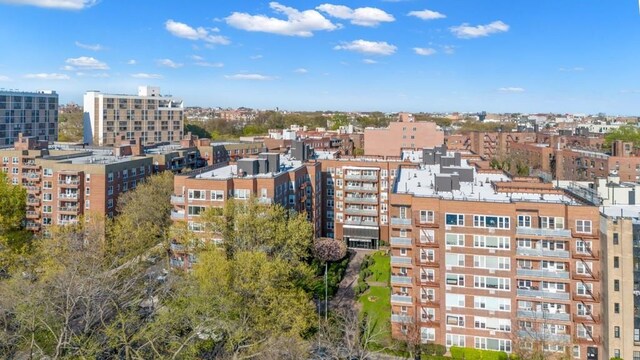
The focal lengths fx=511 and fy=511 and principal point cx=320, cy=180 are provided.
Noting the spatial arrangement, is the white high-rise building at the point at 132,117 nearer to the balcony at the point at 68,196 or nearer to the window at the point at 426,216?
the balcony at the point at 68,196

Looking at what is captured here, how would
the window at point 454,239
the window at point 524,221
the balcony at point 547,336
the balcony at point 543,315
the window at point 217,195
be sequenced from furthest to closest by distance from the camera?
the window at point 217,195, the window at point 454,239, the window at point 524,221, the balcony at point 543,315, the balcony at point 547,336

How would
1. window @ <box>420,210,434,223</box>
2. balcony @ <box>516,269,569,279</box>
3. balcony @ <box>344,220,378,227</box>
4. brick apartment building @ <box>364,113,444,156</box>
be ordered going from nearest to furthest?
balcony @ <box>516,269,569,279</box>, window @ <box>420,210,434,223</box>, balcony @ <box>344,220,378,227</box>, brick apartment building @ <box>364,113,444,156</box>

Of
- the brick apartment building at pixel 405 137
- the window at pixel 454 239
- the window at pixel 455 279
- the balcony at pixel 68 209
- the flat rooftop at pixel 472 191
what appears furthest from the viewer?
the brick apartment building at pixel 405 137

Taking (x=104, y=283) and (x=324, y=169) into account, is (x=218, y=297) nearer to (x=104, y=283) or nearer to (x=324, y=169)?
(x=104, y=283)

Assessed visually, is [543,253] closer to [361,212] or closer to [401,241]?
[401,241]

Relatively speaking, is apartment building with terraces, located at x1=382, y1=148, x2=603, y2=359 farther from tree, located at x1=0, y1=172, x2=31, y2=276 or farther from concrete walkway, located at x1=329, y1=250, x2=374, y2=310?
tree, located at x1=0, y1=172, x2=31, y2=276

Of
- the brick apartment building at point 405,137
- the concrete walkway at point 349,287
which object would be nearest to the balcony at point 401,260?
the concrete walkway at point 349,287

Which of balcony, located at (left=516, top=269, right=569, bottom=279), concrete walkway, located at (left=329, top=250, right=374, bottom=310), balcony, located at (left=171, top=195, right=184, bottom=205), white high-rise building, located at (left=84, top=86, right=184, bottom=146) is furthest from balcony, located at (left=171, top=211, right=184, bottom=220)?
white high-rise building, located at (left=84, top=86, right=184, bottom=146)

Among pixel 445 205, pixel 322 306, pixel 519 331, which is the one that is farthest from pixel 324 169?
pixel 519 331
